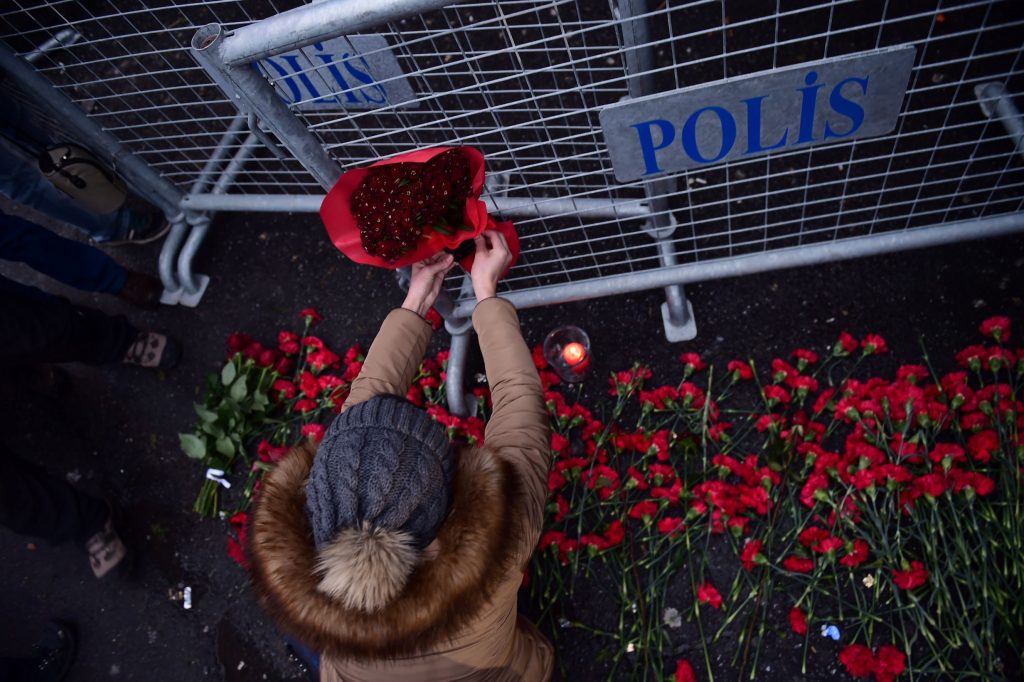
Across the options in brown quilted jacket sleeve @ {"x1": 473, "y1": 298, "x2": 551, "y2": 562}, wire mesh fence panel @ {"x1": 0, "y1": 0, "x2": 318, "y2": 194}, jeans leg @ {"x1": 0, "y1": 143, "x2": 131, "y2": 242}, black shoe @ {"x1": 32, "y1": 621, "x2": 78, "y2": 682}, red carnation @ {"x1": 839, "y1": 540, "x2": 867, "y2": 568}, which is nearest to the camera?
brown quilted jacket sleeve @ {"x1": 473, "y1": 298, "x2": 551, "y2": 562}

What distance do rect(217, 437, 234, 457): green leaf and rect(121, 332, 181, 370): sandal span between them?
1.98ft

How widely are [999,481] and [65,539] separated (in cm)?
345

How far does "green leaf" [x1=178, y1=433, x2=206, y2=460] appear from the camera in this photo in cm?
308

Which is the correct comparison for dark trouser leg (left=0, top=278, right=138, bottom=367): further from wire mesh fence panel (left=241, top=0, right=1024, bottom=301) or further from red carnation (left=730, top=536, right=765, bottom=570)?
red carnation (left=730, top=536, right=765, bottom=570)

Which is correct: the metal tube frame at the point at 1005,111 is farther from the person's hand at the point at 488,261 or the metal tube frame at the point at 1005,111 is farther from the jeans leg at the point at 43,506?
the jeans leg at the point at 43,506

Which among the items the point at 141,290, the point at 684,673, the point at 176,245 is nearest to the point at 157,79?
the point at 176,245

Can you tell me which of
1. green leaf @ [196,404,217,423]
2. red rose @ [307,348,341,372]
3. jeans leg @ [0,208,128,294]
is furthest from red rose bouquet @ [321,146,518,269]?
jeans leg @ [0,208,128,294]

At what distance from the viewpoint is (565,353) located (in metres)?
2.81

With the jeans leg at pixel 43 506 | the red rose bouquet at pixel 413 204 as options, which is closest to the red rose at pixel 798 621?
the red rose bouquet at pixel 413 204

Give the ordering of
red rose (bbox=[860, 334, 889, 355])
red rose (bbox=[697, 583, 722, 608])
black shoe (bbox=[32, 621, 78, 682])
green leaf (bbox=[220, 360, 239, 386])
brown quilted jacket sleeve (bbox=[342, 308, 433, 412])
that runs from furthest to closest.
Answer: green leaf (bbox=[220, 360, 239, 386]) → black shoe (bbox=[32, 621, 78, 682]) → red rose (bbox=[860, 334, 889, 355]) → red rose (bbox=[697, 583, 722, 608]) → brown quilted jacket sleeve (bbox=[342, 308, 433, 412])

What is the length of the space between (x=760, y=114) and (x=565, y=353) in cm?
126

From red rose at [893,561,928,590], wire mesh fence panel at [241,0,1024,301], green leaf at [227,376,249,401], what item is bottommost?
red rose at [893,561,928,590]

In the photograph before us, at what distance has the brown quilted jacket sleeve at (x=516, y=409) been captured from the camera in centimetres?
181

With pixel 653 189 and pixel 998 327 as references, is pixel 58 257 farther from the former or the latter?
pixel 998 327
